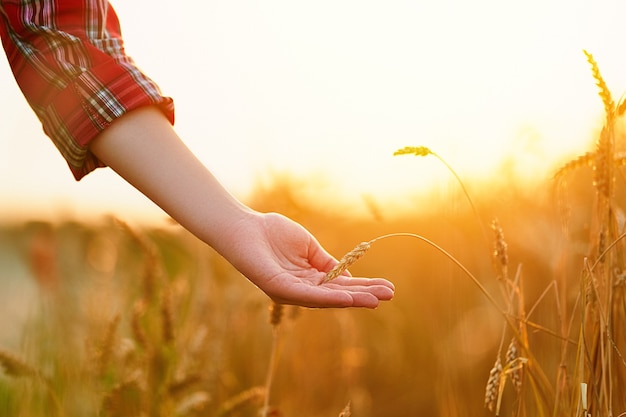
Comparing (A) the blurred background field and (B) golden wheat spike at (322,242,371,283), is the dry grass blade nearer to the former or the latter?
(A) the blurred background field

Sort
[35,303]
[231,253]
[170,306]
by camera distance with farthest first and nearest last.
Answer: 1. [35,303]
2. [170,306]
3. [231,253]

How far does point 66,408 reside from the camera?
1.97 meters

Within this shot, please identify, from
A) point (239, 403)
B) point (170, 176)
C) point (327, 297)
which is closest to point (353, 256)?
point (327, 297)

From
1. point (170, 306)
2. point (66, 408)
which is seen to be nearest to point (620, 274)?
point (170, 306)

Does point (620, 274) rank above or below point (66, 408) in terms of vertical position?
above

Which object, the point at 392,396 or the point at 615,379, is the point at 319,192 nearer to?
the point at 392,396

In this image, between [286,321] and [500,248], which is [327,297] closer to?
[500,248]

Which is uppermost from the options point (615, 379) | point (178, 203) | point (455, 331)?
point (178, 203)

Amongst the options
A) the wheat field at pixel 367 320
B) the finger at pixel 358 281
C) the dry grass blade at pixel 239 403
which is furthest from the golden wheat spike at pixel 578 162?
the dry grass blade at pixel 239 403

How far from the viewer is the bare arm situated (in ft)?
4.20

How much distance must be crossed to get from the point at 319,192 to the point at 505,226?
2.68 ft

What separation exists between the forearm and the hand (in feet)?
0.11

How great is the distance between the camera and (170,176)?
Result: 1305mm

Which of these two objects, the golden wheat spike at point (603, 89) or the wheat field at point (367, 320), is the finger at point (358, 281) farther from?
the golden wheat spike at point (603, 89)
